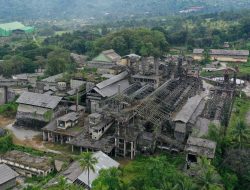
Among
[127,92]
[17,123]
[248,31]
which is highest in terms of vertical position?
[248,31]

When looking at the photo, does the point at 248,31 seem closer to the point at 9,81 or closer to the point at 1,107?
the point at 9,81

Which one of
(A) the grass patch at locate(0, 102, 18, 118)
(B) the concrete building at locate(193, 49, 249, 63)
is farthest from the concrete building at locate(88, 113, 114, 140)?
(B) the concrete building at locate(193, 49, 249, 63)

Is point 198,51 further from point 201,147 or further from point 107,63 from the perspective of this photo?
point 201,147

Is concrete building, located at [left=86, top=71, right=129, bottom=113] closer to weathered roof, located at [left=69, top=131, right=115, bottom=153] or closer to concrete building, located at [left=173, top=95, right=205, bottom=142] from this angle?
weathered roof, located at [left=69, top=131, right=115, bottom=153]

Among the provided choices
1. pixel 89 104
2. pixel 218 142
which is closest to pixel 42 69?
pixel 89 104

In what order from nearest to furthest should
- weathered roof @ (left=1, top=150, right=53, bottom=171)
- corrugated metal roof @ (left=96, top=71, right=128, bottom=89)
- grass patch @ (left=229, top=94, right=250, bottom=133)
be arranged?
weathered roof @ (left=1, top=150, right=53, bottom=171) → grass patch @ (left=229, top=94, right=250, bottom=133) → corrugated metal roof @ (left=96, top=71, right=128, bottom=89)
